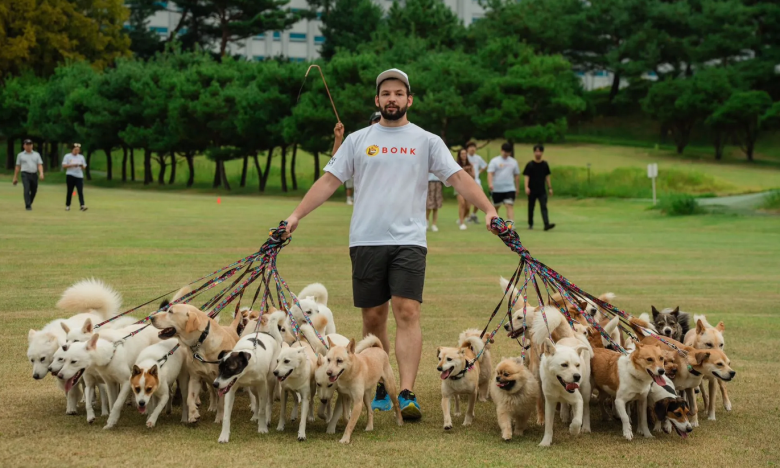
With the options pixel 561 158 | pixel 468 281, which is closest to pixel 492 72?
pixel 561 158

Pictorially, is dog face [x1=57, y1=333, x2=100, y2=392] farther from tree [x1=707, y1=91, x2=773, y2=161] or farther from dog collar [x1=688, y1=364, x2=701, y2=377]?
tree [x1=707, y1=91, x2=773, y2=161]

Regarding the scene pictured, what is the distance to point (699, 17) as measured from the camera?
212 feet

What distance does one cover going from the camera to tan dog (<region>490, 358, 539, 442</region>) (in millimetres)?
5754

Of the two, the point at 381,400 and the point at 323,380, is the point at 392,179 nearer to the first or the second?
the point at 323,380

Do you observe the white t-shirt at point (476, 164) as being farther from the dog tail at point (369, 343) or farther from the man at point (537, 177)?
the dog tail at point (369, 343)

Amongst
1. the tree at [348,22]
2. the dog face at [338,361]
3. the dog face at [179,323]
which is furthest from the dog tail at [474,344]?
the tree at [348,22]

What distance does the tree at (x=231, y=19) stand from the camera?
70.8 meters

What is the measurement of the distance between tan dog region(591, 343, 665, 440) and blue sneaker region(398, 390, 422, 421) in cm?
130

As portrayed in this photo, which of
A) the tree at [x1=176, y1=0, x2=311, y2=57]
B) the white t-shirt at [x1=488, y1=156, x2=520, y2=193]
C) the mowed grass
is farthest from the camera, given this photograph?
the tree at [x1=176, y1=0, x2=311, y2=57]

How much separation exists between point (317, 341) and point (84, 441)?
5.99 feet

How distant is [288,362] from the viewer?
570 cm

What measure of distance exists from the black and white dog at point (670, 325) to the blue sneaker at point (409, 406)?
2.36 m

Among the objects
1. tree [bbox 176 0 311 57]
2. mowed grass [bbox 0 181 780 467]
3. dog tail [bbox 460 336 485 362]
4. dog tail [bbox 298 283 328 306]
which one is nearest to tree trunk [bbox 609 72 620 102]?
tree [bbox 176 0 311 57]

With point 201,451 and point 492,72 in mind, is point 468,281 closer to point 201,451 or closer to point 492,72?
point 201,451
